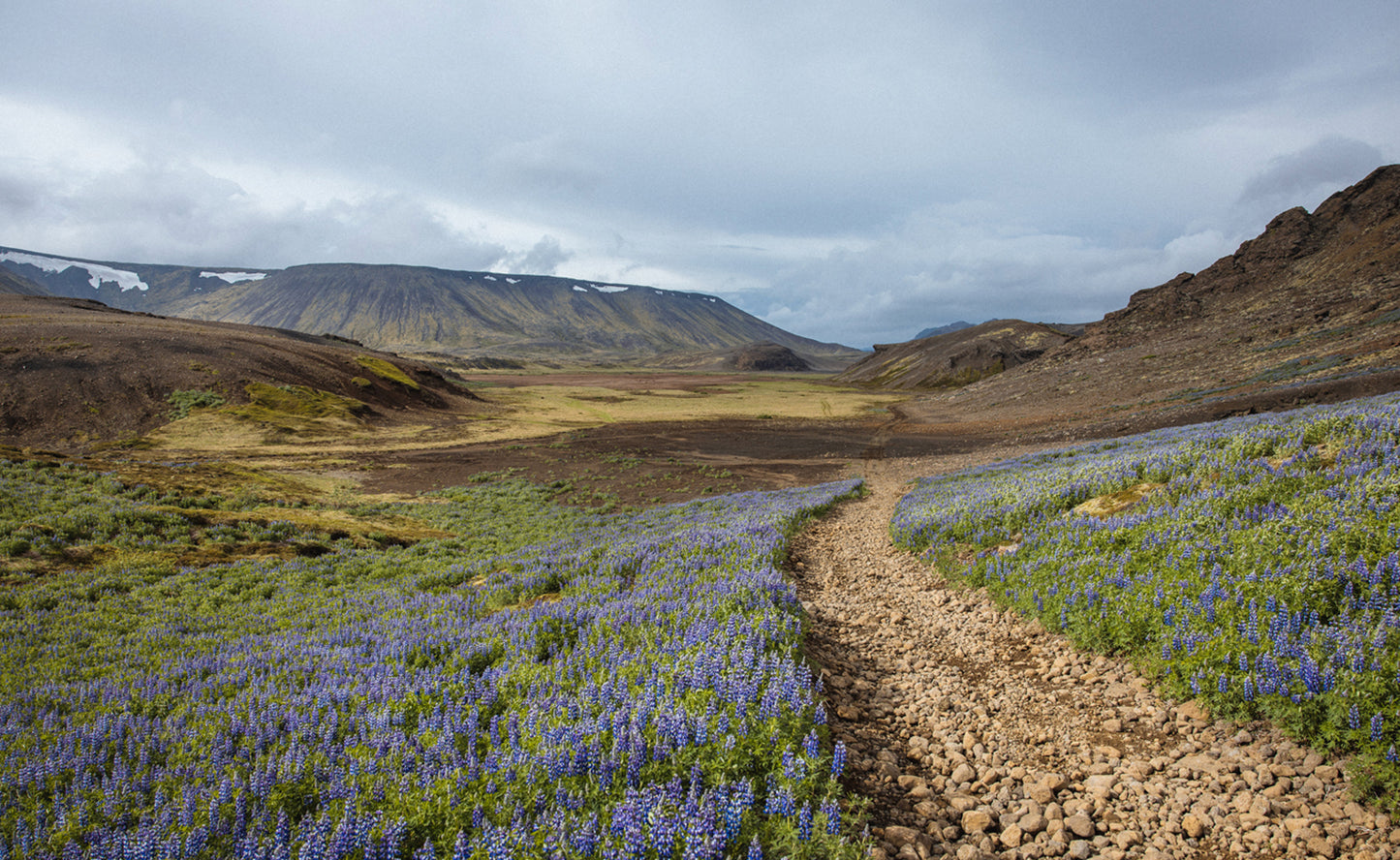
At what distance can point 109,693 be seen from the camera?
6.84 metres

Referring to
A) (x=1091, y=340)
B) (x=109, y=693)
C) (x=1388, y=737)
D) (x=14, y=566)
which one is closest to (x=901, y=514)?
(x=1388, y=737)

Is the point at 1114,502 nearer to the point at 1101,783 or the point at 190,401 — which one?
Result: the point at 1101,783

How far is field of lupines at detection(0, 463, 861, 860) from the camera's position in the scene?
375 cm

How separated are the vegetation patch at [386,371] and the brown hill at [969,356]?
104 m

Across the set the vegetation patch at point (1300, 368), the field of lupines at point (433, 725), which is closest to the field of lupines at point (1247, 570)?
the field of lupines at point (433, 725)

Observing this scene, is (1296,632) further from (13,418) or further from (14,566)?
(13,418)

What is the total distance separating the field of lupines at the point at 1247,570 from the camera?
4555 mm

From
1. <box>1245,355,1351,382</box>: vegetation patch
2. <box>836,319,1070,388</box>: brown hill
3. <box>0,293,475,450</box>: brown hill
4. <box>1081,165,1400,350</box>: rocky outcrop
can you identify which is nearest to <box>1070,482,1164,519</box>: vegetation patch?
<box>1245,355,1351,382</box>: vegetation patch

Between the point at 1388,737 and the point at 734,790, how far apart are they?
15.2ft

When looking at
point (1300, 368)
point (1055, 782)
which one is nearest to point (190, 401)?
point (1055, 782)

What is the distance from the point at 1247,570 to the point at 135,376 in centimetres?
7680

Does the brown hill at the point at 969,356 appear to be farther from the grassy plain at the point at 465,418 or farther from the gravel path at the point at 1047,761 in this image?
the gravel path at the point at 1047,761

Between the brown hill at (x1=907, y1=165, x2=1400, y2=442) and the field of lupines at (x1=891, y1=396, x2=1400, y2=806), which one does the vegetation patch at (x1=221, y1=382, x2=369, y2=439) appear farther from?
the brown hill at (x1=907, y1=165, x2=1400, y2=442)

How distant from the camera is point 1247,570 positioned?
630 centimetres
